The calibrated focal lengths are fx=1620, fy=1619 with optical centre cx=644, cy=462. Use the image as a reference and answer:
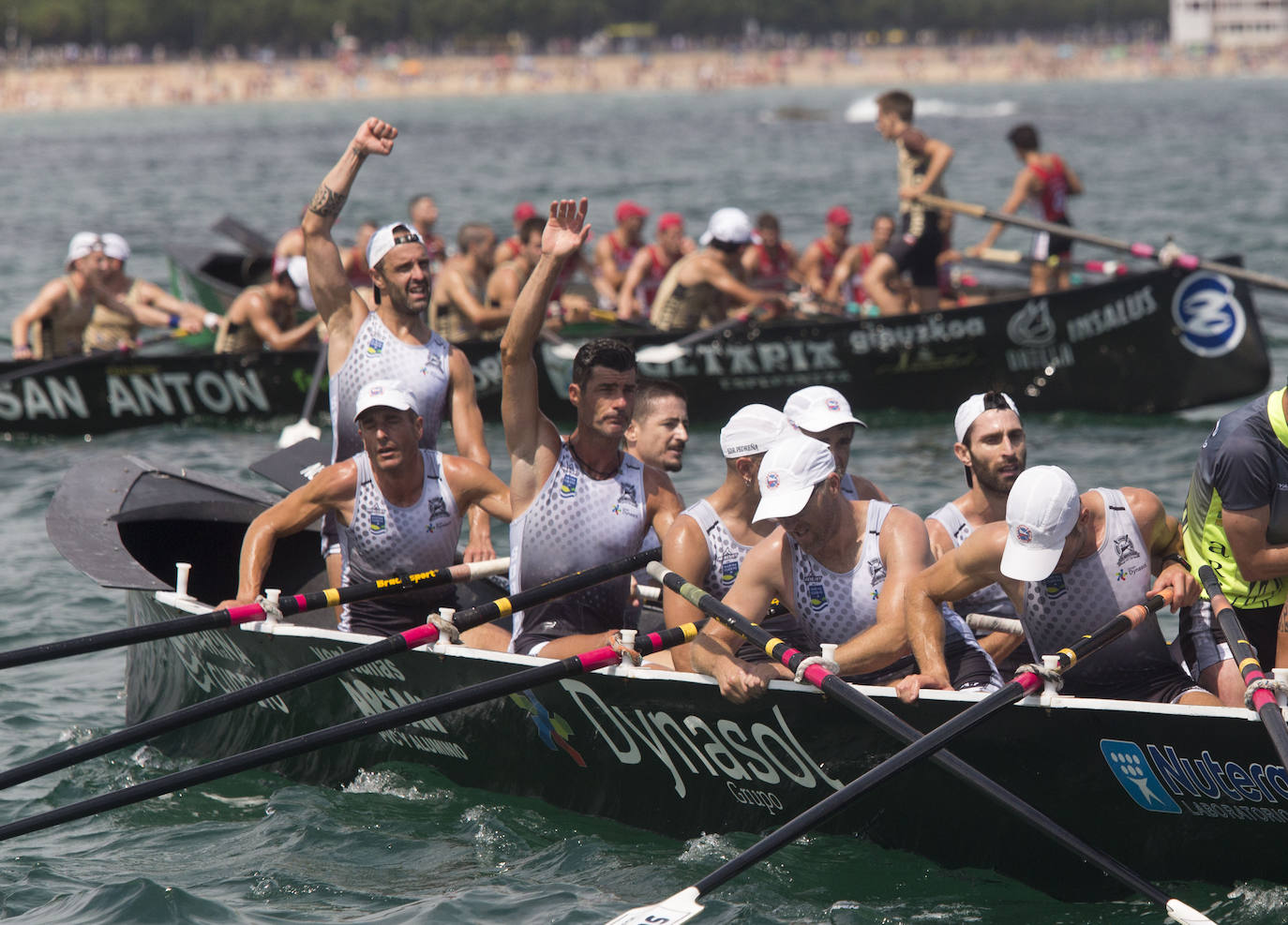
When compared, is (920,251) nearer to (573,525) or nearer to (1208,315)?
(1208,315)

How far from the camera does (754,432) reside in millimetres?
6742

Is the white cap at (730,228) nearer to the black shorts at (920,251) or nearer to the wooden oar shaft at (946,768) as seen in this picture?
the black shorts at (920,251)

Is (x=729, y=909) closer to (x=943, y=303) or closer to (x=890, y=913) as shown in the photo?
(x=890, y=913)

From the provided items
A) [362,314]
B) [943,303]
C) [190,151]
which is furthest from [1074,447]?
[190,151]

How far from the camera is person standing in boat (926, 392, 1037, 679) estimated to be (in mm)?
6742

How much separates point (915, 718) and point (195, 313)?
12.7 meters

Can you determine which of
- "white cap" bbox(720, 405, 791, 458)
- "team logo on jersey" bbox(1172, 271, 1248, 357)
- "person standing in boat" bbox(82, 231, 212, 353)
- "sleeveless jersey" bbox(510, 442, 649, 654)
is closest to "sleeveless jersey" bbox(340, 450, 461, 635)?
"sleeveless jersey" bbox(510, 442, 649, 654)

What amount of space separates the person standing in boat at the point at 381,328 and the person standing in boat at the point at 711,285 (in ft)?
20.1

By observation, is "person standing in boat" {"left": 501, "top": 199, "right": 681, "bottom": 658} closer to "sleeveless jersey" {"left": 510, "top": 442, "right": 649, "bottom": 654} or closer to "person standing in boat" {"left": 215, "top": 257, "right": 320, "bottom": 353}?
"sleeveless jersey" {"left": 510, "top": 442, "right": 649, "bottom": 654}

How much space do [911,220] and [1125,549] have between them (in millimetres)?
9200

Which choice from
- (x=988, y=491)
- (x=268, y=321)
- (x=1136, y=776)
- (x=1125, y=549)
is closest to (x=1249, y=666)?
(x=1136, y=776)

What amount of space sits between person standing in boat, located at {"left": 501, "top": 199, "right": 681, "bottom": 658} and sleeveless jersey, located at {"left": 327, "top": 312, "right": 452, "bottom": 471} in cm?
143

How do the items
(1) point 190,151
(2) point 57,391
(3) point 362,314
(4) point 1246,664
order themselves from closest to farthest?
(4) point 1246,664 < (3) point 362,314 < (2) point 57,391 < (1) point 190,151

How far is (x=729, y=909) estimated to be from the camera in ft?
21.5
